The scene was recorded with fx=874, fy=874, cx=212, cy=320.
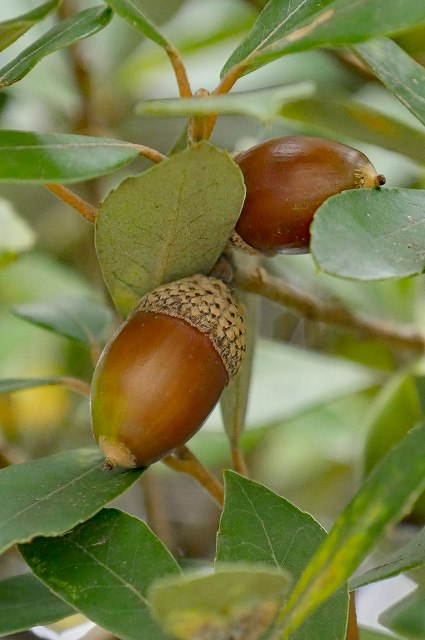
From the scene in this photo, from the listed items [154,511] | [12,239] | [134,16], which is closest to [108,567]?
[134,16]

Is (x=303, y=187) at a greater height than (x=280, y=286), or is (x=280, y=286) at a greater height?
(x=303, y=187)

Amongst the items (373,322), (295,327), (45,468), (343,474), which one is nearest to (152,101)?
(45,468)

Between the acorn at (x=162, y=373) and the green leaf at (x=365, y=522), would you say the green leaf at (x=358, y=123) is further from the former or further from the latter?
the green leaf at (x=365, y=522)

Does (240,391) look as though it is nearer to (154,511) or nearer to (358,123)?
(358,123)

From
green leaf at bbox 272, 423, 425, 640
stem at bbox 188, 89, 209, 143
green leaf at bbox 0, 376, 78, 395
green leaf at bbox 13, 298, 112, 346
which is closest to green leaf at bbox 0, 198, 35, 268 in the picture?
green leaf at bbox 13, 298, 112, 346

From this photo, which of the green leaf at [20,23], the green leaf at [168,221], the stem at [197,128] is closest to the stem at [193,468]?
the green leaf at [168,221]

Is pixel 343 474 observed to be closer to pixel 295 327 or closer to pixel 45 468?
pixel 295 327
